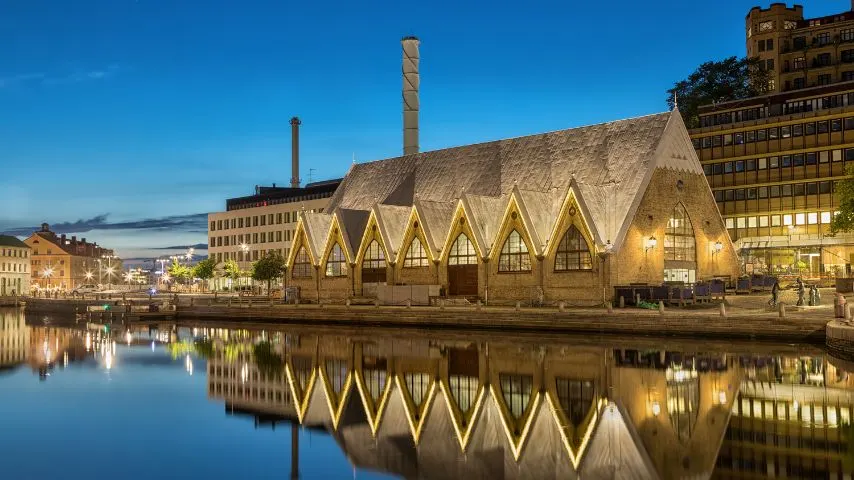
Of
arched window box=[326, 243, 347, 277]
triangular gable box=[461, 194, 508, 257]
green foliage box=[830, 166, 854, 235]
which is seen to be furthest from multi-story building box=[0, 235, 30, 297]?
green foliage box=[830, 166, 854, 235]

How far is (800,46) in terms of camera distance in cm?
9850

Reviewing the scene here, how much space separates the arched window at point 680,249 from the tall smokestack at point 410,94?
35.6 meters

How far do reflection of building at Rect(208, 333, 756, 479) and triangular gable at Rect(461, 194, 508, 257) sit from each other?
1967 centimetres

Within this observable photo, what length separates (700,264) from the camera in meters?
56.4

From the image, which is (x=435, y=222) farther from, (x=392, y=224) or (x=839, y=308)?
(x=839, y=308)

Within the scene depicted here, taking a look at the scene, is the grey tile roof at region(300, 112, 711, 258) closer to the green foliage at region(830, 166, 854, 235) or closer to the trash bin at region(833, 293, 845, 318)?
the green foliage at region(830, 166, 854, 235)

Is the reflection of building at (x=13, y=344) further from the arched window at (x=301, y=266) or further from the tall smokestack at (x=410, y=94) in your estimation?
the tall smokestack at (x=410, y=94)

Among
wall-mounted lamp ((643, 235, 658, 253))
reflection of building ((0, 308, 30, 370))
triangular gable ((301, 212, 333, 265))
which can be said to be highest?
triangular gable ((301, 212, 333, 265))

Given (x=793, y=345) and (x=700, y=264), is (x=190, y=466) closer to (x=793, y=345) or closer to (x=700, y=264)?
(x=793, y=345)

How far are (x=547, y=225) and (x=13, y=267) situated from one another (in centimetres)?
11442

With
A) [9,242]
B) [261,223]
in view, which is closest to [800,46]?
[261,223]

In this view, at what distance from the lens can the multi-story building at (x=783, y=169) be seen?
71.8 m

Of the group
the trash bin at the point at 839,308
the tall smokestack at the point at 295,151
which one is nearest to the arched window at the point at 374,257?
the trash bin at the point at 839,308

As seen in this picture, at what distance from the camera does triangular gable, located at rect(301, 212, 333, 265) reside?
69062 mm
